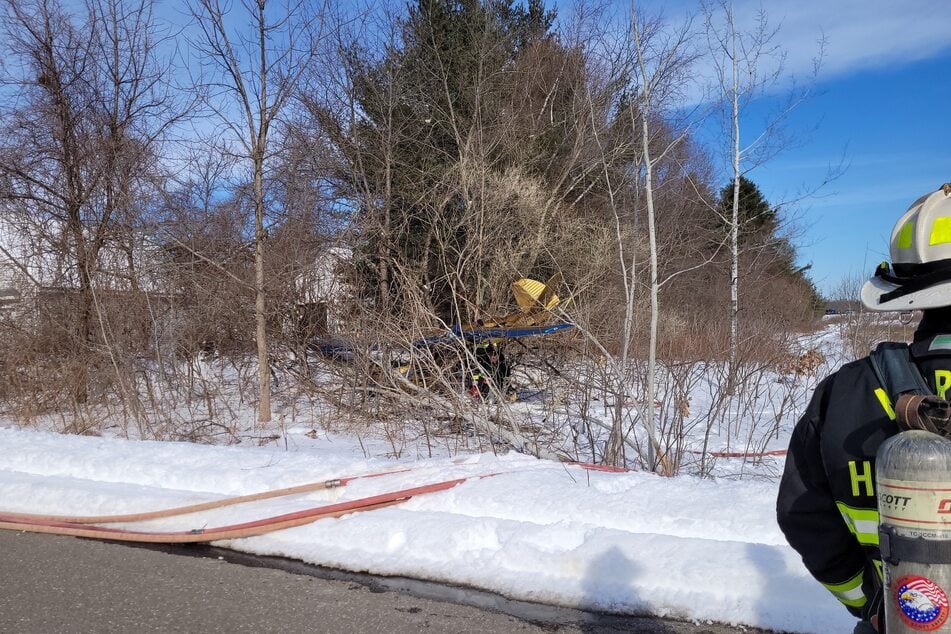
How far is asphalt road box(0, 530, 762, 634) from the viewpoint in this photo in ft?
12.5

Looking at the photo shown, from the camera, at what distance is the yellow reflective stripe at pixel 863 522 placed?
4.90 ft

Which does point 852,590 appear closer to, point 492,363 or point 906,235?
point 906,235

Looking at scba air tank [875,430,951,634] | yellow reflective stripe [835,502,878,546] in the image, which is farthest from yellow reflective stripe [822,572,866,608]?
scba air tank [875,430,951,634]

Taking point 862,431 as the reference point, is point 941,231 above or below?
above

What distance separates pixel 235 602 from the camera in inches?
163

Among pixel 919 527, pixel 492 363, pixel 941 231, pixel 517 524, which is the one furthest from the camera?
pixel 492 363

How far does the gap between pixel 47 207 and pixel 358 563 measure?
10144 mm

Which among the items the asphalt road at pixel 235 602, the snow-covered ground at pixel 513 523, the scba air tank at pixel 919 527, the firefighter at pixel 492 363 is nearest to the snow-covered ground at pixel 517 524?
the snow-covered ground at pixel 513 523

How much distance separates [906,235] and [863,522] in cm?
61

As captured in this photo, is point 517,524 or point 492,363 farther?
point 492,363

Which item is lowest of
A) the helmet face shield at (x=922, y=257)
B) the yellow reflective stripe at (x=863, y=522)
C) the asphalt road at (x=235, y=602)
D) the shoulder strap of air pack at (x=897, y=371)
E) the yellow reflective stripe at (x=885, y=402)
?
the asphalt road at (x=235, y=602)

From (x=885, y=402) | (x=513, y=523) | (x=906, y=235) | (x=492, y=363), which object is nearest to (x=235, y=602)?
(x=513, y=523)

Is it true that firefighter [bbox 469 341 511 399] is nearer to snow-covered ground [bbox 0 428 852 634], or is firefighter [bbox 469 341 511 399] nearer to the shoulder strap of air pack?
snow-covered ground [bbox 0 428 852 634]

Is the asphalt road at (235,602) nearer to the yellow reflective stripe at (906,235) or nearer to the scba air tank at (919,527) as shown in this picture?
the scba air tank at (919,527)
